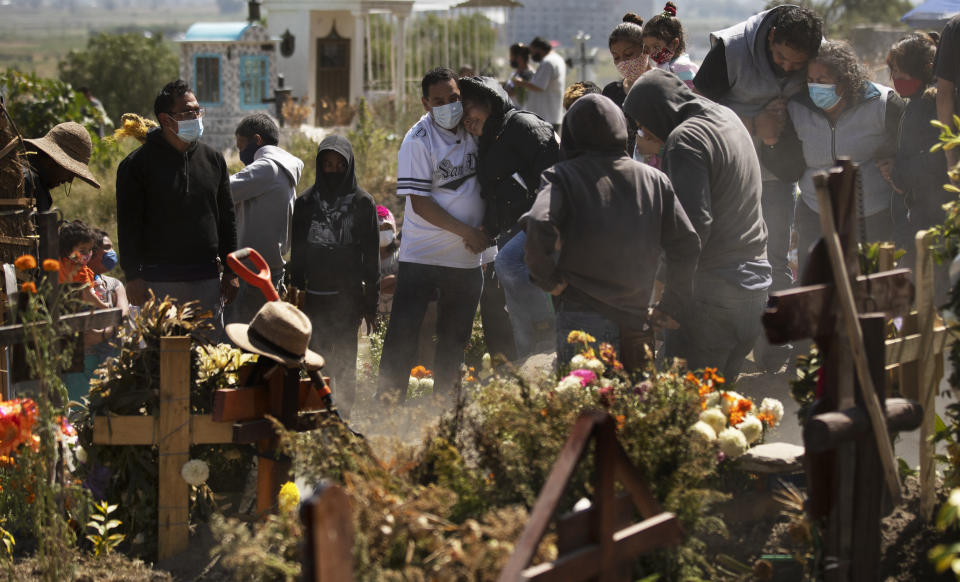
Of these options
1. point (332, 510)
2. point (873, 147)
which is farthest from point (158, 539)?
point (873, 147)

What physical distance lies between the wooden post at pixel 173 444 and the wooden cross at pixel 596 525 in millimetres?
1990

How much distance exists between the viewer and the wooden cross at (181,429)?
434 cm

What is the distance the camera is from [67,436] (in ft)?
16.1

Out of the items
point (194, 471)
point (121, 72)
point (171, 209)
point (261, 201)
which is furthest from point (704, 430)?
point (121, 72)

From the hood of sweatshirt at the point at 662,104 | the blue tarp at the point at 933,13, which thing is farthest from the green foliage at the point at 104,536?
the blue tarp at the point at 933,13

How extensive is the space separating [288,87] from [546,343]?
1889cm

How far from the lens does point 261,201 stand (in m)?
6.98

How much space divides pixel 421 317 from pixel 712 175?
2.25 metres

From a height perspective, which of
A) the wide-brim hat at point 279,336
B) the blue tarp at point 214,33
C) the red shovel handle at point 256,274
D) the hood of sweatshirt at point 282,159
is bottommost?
the wide-brim hat at point 279,336

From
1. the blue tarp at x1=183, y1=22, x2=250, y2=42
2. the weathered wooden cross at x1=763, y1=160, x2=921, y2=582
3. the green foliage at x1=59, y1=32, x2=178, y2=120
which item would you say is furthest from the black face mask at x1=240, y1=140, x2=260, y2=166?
the green foliage at x1=59, y1=32, x2=178, y2=120

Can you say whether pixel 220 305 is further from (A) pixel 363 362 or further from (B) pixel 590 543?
(B) pixel 590 543

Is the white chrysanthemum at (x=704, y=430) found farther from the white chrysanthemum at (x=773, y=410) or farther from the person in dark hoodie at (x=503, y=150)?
the person in dark hoodie at (x=503, y=150)

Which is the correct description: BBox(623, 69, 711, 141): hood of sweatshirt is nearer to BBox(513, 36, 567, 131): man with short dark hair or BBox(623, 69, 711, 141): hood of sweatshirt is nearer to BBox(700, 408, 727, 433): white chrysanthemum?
BBox(700, 408, 727, 433): white chrysanthemum

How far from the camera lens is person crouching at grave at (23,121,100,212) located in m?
5.50
